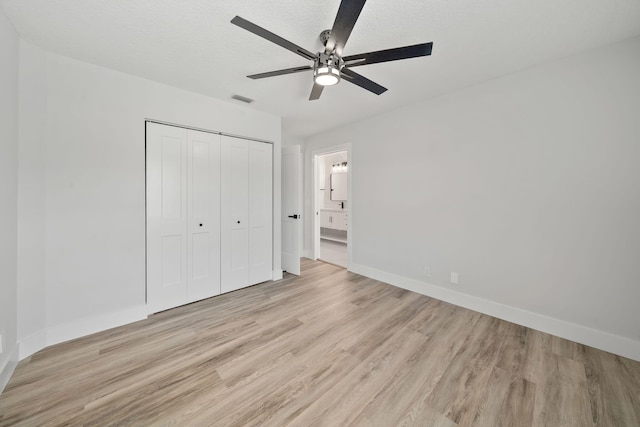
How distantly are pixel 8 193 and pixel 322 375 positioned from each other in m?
2.71

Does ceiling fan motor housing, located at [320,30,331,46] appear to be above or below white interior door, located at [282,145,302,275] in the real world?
above

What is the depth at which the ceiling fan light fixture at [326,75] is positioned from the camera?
175 centimetres

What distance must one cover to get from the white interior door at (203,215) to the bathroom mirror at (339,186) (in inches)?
174

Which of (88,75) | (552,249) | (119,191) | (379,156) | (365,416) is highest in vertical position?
(88,75)

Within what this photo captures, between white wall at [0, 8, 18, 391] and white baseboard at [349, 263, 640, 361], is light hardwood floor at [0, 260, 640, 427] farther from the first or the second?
white wall at [0, 8, 18, 391]

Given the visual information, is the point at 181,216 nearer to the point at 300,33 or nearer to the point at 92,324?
the point at 92,324

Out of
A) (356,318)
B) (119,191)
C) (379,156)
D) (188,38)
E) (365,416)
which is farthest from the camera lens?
(379,156)

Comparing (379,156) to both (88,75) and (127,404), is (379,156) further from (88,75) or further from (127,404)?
(127,404)

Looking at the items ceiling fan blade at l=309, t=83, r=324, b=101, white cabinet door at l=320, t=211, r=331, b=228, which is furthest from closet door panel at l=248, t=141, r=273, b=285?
white cabinet door at l=320, t=211, r=331, b=228

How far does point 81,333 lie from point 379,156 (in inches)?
162

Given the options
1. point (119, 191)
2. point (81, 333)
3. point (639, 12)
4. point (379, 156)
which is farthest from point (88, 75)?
point (639, 12)

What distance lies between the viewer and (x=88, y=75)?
2.31 meters

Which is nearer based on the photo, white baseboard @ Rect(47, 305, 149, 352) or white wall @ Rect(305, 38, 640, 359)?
white wall @ Rect(305, 38, 640, 359)

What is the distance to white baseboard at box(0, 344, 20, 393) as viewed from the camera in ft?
5.47
